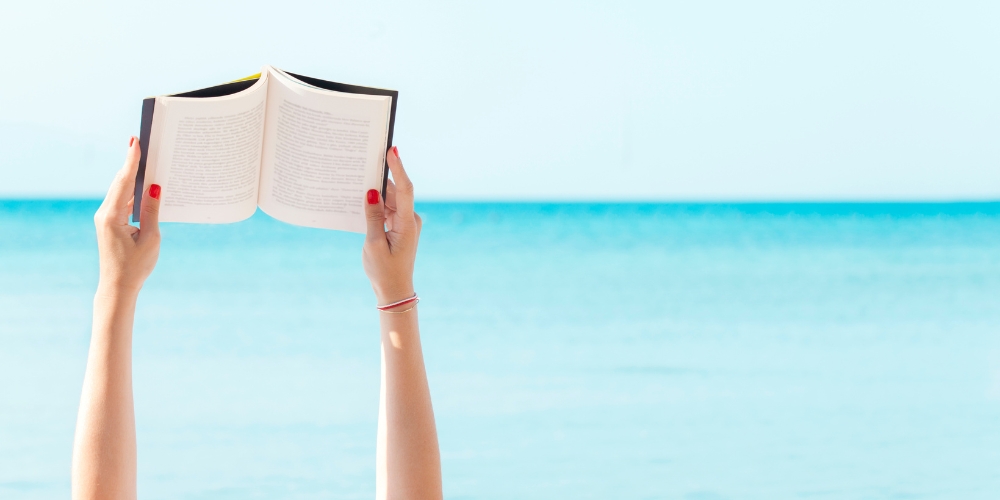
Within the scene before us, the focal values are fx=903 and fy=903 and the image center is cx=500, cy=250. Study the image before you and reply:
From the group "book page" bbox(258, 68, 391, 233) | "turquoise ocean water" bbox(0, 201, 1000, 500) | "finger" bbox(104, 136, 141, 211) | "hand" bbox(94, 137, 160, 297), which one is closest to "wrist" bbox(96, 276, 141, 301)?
"hand" bbox(94, 137, 160, 297)

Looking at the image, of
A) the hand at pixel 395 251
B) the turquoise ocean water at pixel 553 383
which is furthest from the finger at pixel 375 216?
the turquoise ocean water at pixel 553 383

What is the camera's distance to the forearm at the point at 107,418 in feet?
3.12

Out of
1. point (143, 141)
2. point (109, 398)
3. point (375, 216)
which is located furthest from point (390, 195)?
point (109, 398)

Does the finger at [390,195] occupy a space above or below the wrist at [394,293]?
above

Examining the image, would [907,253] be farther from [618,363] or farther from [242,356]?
[242,356]

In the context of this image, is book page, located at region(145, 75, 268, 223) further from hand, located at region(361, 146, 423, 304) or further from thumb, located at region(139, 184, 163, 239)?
hand, located at region(361, 146, 423, 304)

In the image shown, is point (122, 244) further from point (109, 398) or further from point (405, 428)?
point (405, 428)

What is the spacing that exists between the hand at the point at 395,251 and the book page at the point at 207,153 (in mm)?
376

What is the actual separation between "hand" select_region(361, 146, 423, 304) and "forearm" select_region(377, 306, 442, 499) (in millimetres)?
86

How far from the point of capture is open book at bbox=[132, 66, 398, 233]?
4.93ft

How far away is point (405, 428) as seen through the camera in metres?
1.05

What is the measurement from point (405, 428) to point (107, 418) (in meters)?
0.32

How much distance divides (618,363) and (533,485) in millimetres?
2198

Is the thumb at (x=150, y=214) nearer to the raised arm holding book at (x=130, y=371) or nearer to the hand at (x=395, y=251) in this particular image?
the raised arm holding book at (x=130, y=371)
